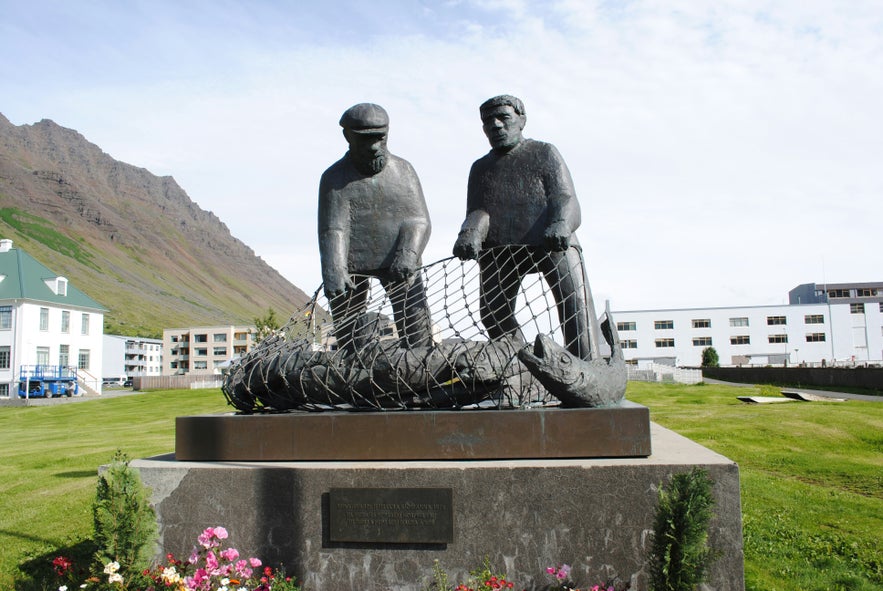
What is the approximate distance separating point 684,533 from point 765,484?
458 cm

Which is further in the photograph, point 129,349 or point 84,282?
point 84,282

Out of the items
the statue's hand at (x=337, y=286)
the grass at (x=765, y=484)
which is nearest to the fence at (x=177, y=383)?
the grass at (x=765, y=484)

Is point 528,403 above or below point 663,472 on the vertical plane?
above

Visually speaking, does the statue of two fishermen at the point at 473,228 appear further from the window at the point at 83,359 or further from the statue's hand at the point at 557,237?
the window at the point at 83,359

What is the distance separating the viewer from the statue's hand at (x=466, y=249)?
15.7 ft

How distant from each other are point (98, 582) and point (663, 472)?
119 inches

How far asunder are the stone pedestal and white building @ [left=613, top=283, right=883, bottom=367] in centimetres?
4848

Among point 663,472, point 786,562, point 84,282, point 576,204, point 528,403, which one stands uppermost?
point 84,282

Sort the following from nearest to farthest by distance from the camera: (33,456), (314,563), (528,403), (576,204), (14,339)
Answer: (314,563) → (528,403) → (576,204) → (33,456) → (14,339)

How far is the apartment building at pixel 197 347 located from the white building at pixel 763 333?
46.9 meters

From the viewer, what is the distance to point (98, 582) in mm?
3711

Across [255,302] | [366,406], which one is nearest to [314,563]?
[366,406]

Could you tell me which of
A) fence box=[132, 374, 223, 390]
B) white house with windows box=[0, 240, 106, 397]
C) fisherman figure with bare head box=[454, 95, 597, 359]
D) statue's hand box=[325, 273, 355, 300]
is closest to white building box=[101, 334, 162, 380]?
fence box=[132, 374, 223, 390]

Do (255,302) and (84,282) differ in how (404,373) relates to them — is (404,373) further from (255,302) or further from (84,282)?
(255,302)
